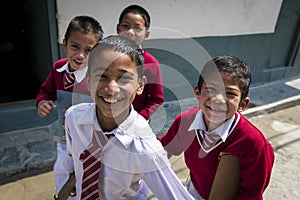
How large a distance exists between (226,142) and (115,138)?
503 mm

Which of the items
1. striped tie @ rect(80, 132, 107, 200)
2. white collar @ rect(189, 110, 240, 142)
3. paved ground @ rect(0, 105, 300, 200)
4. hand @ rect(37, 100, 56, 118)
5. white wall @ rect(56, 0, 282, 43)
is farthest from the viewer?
white wall @ rect(56, 0, 282, 43)

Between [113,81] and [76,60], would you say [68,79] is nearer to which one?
[76,60]

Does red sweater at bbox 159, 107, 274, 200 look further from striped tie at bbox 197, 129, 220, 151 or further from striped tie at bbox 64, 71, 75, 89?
striped tie at bbox 64, 71, 75, 89

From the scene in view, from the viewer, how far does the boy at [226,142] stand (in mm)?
1179

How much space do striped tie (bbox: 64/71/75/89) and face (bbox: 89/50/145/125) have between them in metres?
0.50

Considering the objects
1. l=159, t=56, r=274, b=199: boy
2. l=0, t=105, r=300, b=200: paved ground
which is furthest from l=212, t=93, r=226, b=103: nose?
l=0, t=105, r=300, b=200: paved ground

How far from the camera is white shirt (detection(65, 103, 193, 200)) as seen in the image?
1051 millimetres

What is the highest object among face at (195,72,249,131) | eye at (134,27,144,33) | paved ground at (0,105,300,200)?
eye at (134,27,144,33)

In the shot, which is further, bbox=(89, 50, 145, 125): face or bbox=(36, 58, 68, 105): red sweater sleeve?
bbox=(36, 58, 68, 105): red sweater sleeve

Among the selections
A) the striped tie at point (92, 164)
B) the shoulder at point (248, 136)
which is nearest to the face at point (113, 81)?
the striped tie at point (92, 164)

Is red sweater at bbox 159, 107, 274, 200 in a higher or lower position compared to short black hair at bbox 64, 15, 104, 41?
lower

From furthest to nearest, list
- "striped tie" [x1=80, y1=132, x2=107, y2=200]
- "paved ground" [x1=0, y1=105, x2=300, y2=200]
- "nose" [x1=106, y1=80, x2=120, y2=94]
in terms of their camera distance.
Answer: "paved ground" [x1=0, y1=105, x2=300, y2=200], "striped tie" [x1=80, y1=132, x2=107, y2=200], "nose" [x1=106, y1=80, x2=120, y2=94]

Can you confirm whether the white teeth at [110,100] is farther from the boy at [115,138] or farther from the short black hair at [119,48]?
the short black hair at [119,48]

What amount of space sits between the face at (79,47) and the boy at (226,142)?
2.15 feet
